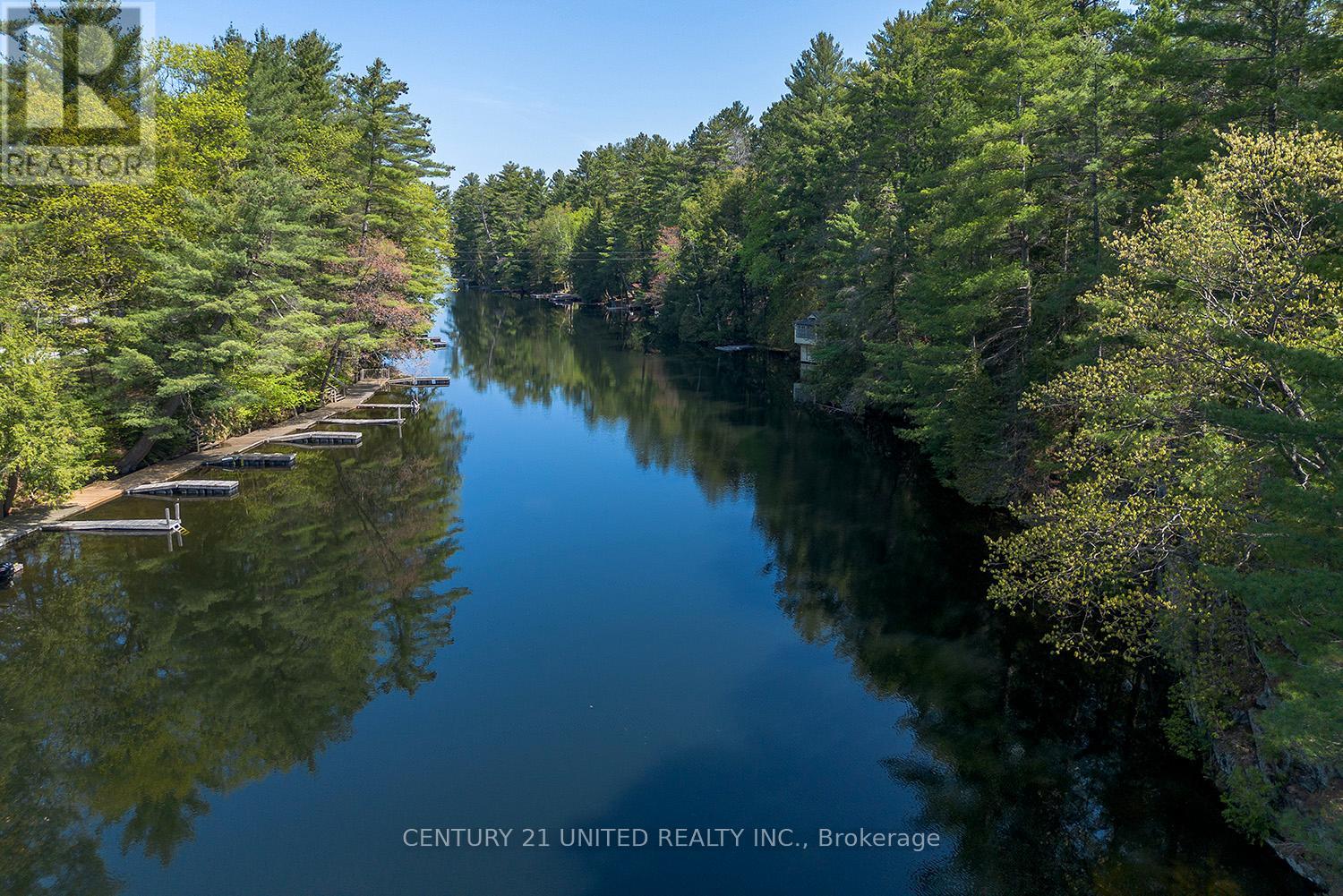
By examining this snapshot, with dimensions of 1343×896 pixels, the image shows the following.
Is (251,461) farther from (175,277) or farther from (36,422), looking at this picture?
(36,422)

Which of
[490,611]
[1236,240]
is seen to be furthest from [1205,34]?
[490,611]

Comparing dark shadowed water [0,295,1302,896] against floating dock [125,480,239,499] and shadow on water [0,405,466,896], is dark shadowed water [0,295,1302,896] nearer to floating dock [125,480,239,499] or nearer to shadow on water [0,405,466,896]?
shadow on water [0,405,466,896]

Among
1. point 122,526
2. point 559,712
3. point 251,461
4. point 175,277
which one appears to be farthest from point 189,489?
point 559,712

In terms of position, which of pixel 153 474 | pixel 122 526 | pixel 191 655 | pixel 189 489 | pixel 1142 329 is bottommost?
pixel 191 655

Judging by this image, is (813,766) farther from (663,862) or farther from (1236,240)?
(1236,240)

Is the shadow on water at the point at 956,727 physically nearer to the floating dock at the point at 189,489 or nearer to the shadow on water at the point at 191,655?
the shadow on water at the point at 191,655

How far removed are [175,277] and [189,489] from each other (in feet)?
27.8

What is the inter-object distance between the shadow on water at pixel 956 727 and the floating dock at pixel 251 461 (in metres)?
16.8

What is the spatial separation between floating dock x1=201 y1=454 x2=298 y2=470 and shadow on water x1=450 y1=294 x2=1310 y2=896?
16.8m

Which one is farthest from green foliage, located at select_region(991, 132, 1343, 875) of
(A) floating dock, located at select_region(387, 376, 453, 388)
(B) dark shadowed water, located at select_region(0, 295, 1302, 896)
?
(A) floating dock, located at select_region(387, 376, 453, 388)

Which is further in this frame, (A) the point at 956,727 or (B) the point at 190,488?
(B) the point at 190,488

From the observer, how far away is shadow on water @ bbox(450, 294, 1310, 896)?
508 inches

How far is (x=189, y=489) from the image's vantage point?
99.7ft

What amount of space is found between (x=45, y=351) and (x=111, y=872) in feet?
67.0
